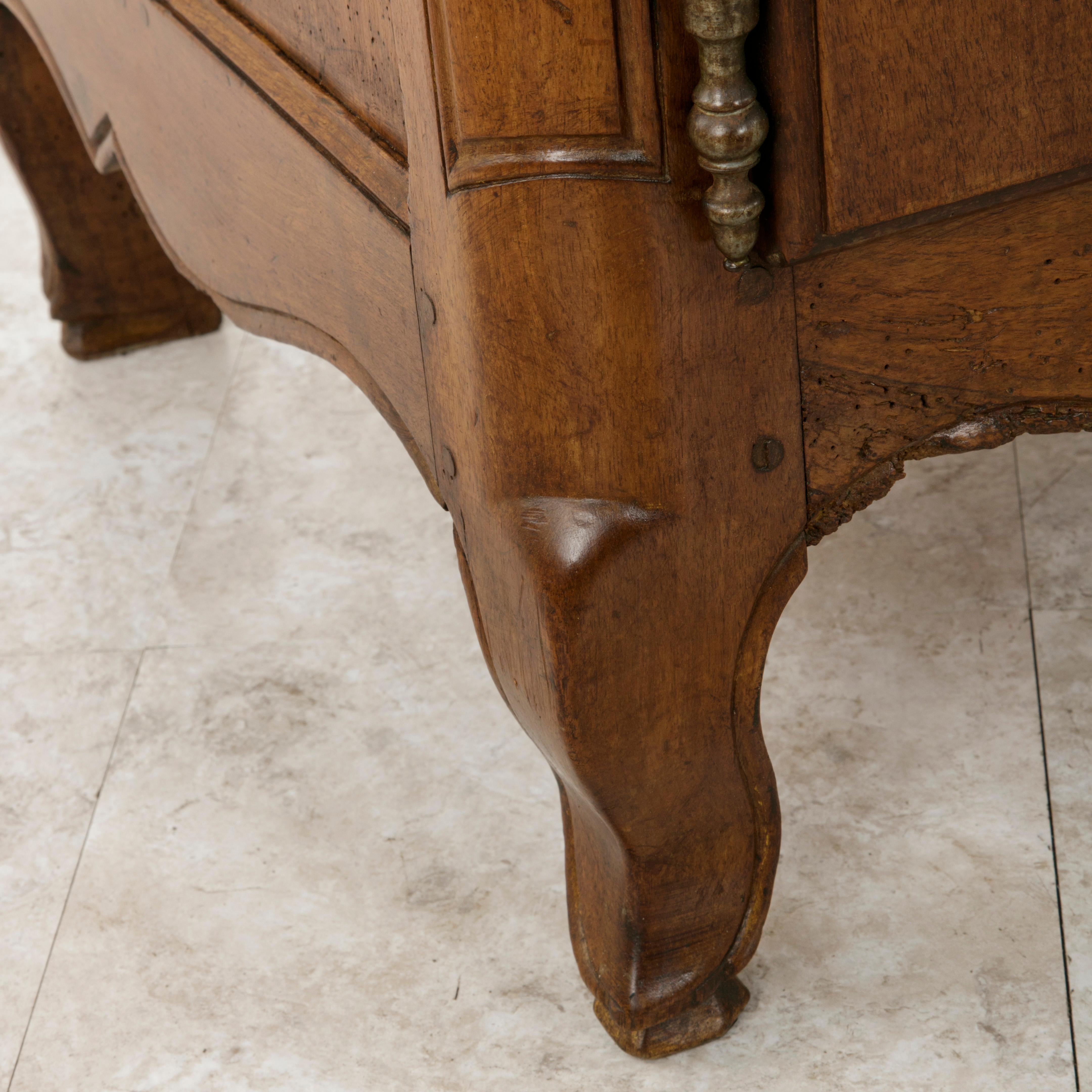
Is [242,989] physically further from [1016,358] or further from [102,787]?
[1016,358]

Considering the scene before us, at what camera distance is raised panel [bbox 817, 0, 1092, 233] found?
0.67 meters

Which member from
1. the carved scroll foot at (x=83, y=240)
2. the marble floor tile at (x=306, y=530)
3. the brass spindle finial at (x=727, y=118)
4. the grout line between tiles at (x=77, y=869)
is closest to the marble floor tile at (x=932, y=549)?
the marble floor tile at (x=306, y=530)

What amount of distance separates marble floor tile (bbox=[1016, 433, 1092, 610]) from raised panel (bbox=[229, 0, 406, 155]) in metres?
0.83

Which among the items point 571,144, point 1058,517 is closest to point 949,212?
point 571,144

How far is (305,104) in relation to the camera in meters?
0.91

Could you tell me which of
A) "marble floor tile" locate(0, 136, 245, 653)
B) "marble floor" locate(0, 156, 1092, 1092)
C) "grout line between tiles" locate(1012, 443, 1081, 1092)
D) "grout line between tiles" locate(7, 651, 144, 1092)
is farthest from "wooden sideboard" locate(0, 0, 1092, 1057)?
"marble floor tile" locate(0, 136, 245, 653)

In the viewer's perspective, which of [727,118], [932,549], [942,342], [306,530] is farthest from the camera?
[306,530]

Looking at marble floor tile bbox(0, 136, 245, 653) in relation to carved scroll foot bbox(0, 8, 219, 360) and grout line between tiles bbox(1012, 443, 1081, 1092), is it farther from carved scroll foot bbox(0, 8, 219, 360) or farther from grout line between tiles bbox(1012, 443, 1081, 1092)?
grout line between tiles bbox(1012, 443, 1081, 1092)

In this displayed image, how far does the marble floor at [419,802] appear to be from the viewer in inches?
40.9

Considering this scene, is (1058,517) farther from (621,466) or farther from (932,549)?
(621,466)

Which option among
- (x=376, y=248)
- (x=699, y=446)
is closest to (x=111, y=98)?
(x=376, y=248)

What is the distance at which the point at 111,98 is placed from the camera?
1241mm

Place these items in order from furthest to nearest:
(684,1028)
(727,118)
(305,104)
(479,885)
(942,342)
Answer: (479,885)
(684,1028)
(305,104)
(942,342)
(727,118)

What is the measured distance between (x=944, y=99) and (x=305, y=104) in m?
0.41
